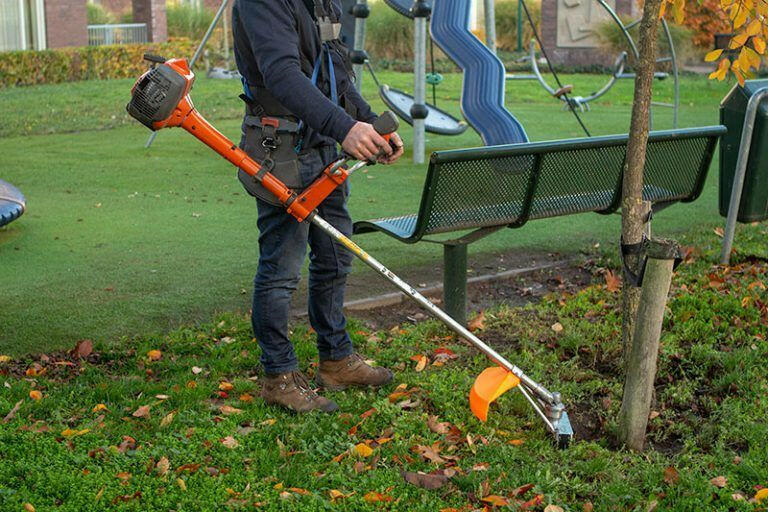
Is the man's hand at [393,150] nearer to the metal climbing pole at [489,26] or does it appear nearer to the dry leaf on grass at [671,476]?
the dry leaf on grass at [671,476]

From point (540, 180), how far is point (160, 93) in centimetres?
194

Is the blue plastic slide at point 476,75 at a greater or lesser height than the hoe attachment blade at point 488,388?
greater

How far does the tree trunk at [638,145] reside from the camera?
3.92 meters

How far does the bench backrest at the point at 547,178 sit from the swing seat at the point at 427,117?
5.63 m

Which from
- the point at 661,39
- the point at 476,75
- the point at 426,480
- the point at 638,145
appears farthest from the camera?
the point at 661,39

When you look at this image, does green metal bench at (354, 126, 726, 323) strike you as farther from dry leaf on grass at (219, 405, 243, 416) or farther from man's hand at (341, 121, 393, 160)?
dry leaf on grass at (219, 405, 243, 416)

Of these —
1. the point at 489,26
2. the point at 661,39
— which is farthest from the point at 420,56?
the point at 661,39

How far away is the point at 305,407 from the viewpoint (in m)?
4.11

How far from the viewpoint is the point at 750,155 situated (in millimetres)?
6238

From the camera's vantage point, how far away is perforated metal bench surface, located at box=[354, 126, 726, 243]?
15.1 ft

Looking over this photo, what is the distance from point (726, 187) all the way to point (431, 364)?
103 inches

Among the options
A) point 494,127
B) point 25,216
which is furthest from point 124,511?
point 494,127

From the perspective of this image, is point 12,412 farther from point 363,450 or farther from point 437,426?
point 437,426

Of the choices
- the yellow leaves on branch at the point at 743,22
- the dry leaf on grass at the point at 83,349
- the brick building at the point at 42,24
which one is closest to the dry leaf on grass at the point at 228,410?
the dry leaf on grass at the point at 83,349
